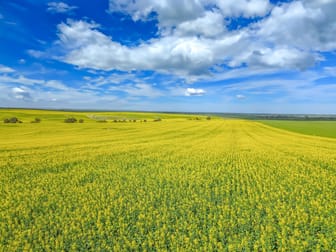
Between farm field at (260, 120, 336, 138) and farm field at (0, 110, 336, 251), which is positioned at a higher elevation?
farm field at (260, 120, 336, 138)

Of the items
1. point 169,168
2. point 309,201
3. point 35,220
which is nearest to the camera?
point 35,220

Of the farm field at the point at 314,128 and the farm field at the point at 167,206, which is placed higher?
the farm field at the point at 314,128

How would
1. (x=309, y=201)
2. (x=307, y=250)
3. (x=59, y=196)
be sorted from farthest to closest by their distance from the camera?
(x=59, y=196)
(x=309, y=201)
(x=307, y=250)

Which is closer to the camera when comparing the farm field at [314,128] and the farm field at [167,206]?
the farm field at [167,206]

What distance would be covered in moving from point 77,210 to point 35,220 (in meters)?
1.43

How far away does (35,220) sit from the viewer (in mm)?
7852

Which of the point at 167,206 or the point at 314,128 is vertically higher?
the point at 314,128

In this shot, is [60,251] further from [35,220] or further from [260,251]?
[260,251]

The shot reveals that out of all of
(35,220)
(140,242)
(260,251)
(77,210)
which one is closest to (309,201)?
(260,251)

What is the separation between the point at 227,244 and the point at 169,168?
8581 mm

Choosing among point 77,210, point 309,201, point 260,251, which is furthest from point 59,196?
point 309,201

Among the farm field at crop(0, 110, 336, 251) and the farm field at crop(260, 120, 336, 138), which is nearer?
the farm field at crop(0, 110, 336, 251)

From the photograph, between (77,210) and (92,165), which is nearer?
(77,210)

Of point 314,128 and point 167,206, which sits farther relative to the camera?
point 314,128
